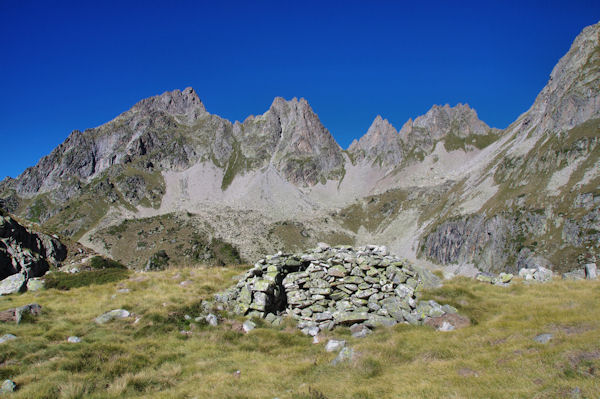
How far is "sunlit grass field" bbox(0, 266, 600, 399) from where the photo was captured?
31.2 ft

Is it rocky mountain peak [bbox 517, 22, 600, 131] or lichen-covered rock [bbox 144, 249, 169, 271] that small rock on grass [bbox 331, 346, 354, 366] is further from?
rocky mountain peak [bbox 517, 22, 600, 131]

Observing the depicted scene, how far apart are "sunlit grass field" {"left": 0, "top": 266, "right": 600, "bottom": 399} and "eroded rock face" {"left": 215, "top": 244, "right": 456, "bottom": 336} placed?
152cm

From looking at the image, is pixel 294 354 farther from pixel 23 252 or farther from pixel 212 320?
pixel 23 252

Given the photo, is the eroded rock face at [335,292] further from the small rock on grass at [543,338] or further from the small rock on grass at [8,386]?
the small rock on grass at [8,386]

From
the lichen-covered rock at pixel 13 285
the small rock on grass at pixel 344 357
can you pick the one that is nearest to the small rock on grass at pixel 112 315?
the lichen-covered rock at pixel 13 285

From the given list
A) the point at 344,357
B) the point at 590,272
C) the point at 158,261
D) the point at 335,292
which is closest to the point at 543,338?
the point at 344,357

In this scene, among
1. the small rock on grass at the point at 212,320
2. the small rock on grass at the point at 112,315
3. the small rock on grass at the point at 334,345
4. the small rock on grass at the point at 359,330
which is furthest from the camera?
the small rock on grass at the point at 212,320

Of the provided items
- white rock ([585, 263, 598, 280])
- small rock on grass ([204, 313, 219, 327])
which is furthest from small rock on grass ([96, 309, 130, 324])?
white rock ([585, 263, 598, 280])

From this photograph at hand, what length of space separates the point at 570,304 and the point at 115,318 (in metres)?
25.9

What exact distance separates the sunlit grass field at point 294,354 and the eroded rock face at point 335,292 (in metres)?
1.52

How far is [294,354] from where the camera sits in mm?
14805

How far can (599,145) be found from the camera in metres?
112

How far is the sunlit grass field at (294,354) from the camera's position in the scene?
9516 mm

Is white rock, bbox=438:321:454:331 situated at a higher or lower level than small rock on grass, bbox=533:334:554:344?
lower
